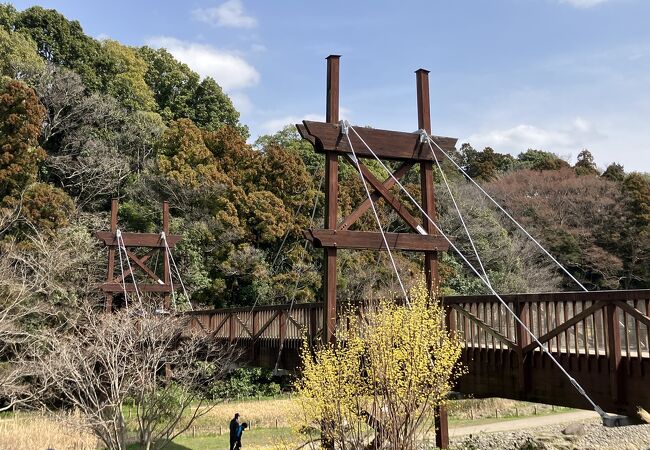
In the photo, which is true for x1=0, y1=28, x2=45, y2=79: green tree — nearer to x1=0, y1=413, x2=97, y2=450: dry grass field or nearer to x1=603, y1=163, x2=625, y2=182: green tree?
x1=0, y1=413, x2=97, y2=450: dry grass field

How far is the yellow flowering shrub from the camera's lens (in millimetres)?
7277

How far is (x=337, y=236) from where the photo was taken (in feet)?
30.2

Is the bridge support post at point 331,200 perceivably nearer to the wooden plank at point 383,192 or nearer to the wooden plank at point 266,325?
the wooden plank at point 383,192

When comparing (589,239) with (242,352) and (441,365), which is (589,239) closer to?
(242,352)

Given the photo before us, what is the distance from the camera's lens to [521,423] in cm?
1853

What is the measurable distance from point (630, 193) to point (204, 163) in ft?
71.2

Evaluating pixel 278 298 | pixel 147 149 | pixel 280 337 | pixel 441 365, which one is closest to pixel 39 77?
pixel 147 149

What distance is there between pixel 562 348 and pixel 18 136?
21205mm

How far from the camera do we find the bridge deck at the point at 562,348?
602 centimetres

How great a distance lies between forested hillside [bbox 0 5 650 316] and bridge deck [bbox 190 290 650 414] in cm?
1230

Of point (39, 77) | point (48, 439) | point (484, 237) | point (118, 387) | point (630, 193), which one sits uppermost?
point (39, 77)

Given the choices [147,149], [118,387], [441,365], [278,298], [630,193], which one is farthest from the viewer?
[630,193]

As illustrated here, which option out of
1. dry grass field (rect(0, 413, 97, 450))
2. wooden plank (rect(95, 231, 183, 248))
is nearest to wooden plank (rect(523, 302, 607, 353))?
dry grass field (rect(0, 413, 97, 450))

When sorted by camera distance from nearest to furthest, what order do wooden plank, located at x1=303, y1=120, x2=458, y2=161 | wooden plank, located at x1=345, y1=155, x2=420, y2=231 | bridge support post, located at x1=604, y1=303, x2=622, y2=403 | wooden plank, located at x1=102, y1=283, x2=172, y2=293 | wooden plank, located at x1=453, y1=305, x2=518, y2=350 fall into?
bridge support post, located at x1=604, y1=303, x2=622, y2=403 → wooden plank, located at x1=453, y1=305, x2=518, y2=350 → wooden plank, located at x1=303, y1=120, x2=458, y2=161 → wooden plank, located at x1=345, y1=155, x2=420, y2=231 → wooden plank, located at x1=102, y1=283, x2=172, y2=293
